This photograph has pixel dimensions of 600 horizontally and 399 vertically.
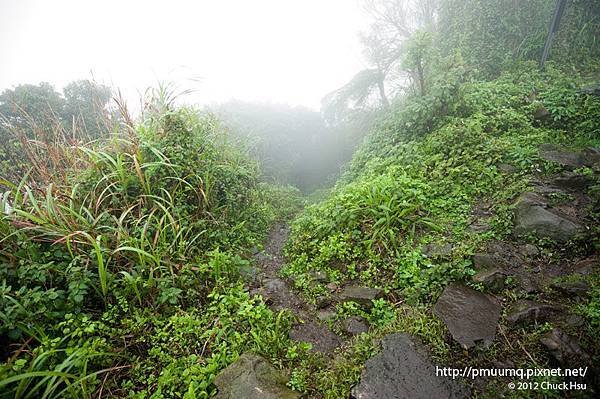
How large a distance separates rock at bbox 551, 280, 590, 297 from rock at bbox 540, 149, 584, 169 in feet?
6.44

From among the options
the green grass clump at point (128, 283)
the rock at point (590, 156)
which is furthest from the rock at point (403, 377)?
the rock at point (590, 156)

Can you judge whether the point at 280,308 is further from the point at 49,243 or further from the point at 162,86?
the point at 162,86

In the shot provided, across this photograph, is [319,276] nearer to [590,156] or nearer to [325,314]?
[325,314]

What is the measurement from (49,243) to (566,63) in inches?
411

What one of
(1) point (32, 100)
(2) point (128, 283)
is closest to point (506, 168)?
(2) point (128, 283)

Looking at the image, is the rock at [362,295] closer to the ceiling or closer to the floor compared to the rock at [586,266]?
closer to the ceiling

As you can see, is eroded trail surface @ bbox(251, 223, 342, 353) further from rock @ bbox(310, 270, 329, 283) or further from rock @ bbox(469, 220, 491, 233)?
rock @ bbox(469, 220, 491, 233)

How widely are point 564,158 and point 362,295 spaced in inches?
127

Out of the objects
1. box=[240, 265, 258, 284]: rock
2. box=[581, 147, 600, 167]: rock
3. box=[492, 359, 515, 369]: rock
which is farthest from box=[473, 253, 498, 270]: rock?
box=[240, 265, 258, 284]: rock

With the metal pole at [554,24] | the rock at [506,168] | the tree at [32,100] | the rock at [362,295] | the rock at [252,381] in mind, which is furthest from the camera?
the tree at [32,100]

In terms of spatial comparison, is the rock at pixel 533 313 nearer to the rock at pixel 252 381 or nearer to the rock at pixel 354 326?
the rock at pixel 354 326

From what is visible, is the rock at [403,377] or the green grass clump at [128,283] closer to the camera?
the rock at [403,377]

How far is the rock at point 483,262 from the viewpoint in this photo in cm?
234

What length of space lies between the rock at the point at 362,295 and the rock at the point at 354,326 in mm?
169
